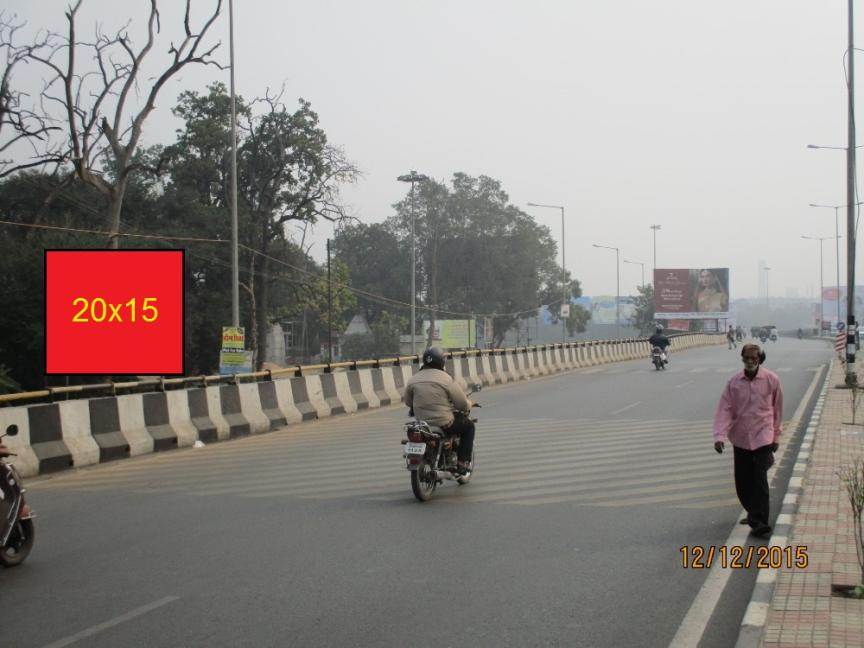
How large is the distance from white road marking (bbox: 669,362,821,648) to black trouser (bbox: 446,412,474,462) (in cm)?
327

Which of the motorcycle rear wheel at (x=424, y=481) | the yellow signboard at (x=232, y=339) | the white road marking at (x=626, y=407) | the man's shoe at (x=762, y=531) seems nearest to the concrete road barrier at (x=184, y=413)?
the yellow signboard at (x=232, y=339)

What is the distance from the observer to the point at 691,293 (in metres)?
94.2

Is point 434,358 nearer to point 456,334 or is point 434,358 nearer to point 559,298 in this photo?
point 456,334

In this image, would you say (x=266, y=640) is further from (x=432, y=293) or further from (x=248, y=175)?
(x=432, y=293)

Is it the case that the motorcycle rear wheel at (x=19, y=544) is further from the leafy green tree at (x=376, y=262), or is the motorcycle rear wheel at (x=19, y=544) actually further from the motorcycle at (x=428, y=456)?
the leafy green tree at (x=376, y=262)

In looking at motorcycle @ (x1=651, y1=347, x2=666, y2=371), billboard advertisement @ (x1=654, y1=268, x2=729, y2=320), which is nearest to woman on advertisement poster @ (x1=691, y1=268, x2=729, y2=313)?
billboard advertisement @ (x1=654, y1=268, x2=729, y2=320)

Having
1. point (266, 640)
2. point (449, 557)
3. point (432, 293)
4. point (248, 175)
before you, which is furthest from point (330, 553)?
point (432, 293)

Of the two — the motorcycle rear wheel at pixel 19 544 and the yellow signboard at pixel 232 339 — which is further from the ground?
the yellow signboard at pixel 232 339

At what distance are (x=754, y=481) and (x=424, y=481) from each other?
315 centimetres

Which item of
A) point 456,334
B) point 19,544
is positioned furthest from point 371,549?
point 456,334

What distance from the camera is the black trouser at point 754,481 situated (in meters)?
7.96

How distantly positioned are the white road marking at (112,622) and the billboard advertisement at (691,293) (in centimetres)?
9024

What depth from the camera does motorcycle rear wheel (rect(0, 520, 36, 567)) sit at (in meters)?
7.29

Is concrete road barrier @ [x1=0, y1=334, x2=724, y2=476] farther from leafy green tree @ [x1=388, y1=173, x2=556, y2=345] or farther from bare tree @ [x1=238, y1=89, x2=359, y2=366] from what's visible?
leafy green tree @ [x1=388, y1=173, x2=556, y2=345]
